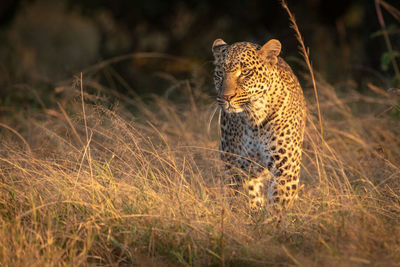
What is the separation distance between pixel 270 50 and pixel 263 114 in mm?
653

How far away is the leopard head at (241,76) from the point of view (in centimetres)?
572

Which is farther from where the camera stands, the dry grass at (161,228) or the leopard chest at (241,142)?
the leopard chest at (241,142)

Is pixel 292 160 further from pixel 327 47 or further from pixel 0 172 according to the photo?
pixel 327 47

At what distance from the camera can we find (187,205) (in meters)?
5.03

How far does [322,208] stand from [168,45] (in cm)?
1181

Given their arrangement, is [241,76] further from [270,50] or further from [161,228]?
[161,228]

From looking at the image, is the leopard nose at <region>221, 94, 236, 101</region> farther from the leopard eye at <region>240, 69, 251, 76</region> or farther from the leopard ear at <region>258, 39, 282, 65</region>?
the leopard ear at <region>258, 39, 282, 65</region>

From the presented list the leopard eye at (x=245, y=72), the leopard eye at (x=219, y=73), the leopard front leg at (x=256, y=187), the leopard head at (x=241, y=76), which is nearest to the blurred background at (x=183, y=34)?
the leopard front leg at (x=256, y=187)

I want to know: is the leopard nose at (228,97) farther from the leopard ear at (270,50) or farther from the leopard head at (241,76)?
the leopard ear at (270,50)

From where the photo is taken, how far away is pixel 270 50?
237 inches

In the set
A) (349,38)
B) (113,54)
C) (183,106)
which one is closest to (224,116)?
(183,106)

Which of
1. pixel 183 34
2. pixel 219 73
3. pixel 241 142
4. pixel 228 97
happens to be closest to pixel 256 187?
pixel 241 142

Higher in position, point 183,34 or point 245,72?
point 183,34

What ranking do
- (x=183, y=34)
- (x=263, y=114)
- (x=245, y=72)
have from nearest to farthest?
(x=245, y=72) < (x=263, y=114) < (x=183, y=34)
